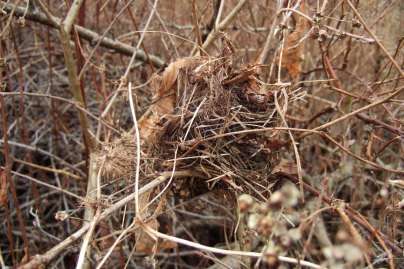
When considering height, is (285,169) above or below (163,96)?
below

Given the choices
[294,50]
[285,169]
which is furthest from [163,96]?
[294,50]

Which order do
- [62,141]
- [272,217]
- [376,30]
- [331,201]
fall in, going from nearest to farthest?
[272,217] → [331,201] → [376,30] → [62,141]

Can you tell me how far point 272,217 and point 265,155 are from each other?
72 centimetres

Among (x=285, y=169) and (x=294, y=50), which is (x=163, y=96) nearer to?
(x=285, y=169)

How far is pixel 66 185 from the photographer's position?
2.69m

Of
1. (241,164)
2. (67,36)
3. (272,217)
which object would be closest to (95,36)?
(67,36)

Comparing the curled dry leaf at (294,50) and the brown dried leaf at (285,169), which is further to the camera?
the curled dry leaf at (294,50)

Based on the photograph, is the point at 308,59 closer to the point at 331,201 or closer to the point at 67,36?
the point at 67,36

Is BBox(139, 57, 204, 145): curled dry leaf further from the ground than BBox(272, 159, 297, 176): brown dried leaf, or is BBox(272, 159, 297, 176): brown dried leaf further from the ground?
BBox(139, 57, 204, 145): curled dry leaf

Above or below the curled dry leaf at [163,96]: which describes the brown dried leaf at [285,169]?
below

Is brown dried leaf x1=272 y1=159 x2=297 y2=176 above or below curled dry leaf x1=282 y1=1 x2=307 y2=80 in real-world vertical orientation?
below

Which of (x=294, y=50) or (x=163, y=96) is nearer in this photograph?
(x=163, y=96)

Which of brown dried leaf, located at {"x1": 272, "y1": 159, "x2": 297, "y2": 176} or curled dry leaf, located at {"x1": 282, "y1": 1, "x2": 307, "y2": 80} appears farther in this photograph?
curled dry leaf, located at {"x1": 282, "y1": 1, "x2": 307, "y2": 80}

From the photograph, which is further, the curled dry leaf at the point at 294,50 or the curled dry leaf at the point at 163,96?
the curled dry leaf at the point at 294,50
